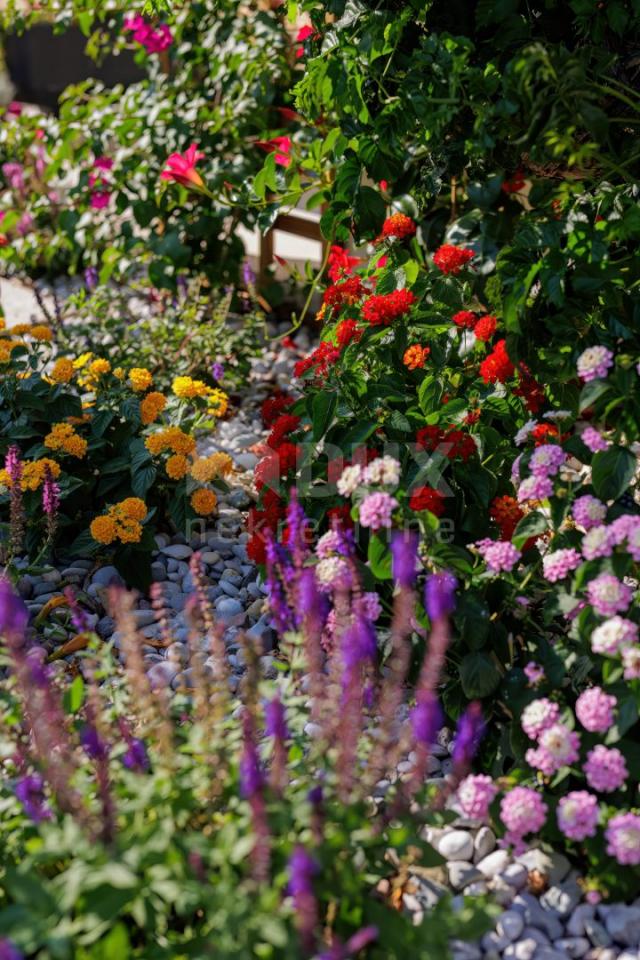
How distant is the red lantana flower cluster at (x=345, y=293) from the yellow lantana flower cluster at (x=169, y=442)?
1.59 ft

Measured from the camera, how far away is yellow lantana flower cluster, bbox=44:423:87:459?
8.06ft

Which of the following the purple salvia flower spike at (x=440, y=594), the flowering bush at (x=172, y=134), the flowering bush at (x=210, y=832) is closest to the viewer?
the flowering bush at (x=210, y=832)

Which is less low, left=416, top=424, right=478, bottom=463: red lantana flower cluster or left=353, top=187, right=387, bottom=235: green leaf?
left=353, top=187, right=387, bottom=235: green leaf

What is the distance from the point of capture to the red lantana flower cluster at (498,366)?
213 cm

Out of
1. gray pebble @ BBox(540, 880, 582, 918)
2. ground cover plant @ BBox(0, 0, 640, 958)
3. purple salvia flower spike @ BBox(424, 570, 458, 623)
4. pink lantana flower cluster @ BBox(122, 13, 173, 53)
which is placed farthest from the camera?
pink lantana flower cluster @ BBox(122, 13, 173, 53)

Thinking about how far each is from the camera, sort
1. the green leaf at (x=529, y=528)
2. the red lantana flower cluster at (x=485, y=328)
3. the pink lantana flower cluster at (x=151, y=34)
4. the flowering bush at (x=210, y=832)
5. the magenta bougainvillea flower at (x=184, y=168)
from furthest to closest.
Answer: the pink lantana flower cluster at (x=151, y=34)
the magenta bougainvillea flower at (x=184, y=168)
the red lantana flower cluster at (x=485, y=328)
the green leaf at (x=529, y=528)
the flowering bush at (x=210, y=832)

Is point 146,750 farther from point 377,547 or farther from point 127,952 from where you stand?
point 377,547

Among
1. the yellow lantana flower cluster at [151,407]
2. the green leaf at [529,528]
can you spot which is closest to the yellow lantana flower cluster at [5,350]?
A: the yellow lantana flower cluster at [151,407]

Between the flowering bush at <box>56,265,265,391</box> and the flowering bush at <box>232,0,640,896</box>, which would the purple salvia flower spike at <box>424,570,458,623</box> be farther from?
the flowering bush at <box>56,265,265,391</box>

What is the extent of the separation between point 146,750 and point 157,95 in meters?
3.15

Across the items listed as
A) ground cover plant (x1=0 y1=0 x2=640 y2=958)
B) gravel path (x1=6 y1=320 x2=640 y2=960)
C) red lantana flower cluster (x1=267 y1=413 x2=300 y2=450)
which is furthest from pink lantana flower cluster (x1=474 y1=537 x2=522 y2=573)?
red lantana flower cluster (x1=267 y1=413 x2=300 y2=450)

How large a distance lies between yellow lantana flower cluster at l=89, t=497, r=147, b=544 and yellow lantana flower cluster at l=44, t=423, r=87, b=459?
0.59ft

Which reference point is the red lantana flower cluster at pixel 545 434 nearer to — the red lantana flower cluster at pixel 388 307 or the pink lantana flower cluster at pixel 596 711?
the red lantana flower cluster at pixel 388 307

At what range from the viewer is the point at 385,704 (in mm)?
1354
